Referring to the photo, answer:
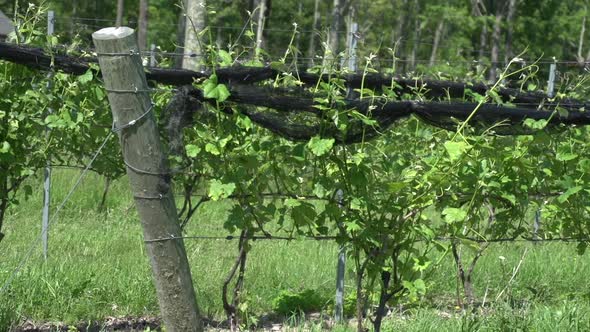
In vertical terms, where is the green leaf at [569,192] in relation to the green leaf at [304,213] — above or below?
above

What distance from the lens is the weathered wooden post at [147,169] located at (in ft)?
12.9

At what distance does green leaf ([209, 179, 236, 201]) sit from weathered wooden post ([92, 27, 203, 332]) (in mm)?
259

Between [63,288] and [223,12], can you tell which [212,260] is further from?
[223,12]

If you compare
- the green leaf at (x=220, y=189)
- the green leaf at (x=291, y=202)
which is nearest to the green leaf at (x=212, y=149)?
the green leaf at (x=220, y=189)

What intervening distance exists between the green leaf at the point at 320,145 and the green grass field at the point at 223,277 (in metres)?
1.43

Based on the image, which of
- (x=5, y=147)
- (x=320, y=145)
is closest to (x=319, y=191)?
(x=320, y=145)

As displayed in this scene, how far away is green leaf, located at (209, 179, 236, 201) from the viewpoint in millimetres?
4343

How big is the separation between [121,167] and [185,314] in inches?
94.9

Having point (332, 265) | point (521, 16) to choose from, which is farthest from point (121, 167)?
point (521, 16)

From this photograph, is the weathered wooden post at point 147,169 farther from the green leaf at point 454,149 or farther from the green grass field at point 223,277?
the green grass field at point 223,277

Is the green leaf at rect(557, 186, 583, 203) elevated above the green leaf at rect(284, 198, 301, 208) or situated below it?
above

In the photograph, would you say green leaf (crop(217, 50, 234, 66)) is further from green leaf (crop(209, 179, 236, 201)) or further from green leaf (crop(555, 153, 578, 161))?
green leaf (crop(555, 153, 578, 161))

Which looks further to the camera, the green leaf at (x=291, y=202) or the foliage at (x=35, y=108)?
the foliage at (x=35, y=108)

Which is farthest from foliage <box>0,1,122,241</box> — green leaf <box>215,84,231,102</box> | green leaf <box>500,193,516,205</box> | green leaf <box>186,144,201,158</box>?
green leaf <box>500,193,516,205</box>
